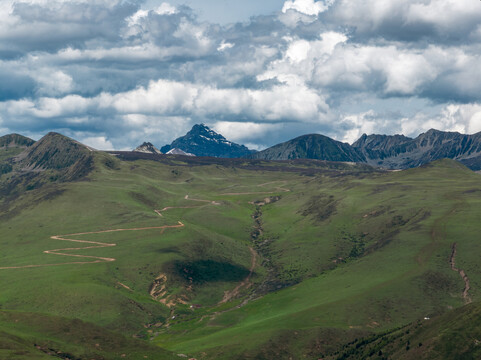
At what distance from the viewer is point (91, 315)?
19162 centimetres

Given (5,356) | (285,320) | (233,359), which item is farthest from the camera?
(285,320)

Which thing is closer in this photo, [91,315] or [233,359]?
[233,359]

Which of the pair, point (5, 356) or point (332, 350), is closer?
point (5, 356)

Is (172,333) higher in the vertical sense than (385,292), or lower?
lower

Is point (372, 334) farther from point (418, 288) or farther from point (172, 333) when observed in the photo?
point (172, 333)

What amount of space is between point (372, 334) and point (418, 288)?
39.7m

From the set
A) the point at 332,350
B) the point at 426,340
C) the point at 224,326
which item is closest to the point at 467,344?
the point at 426,340

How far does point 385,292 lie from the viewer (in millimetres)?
193625

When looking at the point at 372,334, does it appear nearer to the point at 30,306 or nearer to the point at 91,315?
the point at 91,315

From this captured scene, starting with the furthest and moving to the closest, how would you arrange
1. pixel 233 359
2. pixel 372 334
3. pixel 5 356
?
pixel 372 334 → pixel 233 359 → pixel 5 356

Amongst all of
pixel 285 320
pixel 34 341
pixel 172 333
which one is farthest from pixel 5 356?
pixel 285 320

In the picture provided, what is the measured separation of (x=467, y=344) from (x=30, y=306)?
469 ft

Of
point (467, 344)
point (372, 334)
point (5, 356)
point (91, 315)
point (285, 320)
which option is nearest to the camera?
point (5, 356)

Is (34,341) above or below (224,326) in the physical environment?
above
